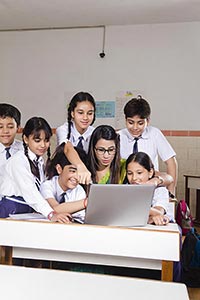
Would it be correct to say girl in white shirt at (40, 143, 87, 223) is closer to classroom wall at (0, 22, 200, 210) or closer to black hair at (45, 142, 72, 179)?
black hair at (45, 142, 72, 179)

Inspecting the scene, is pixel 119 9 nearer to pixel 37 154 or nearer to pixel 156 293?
pixel 37 154

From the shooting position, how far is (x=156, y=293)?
906 mm

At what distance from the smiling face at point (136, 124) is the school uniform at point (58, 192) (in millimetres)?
594

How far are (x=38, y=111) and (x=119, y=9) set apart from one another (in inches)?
69.7

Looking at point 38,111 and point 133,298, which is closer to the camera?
Answer: point 133,298

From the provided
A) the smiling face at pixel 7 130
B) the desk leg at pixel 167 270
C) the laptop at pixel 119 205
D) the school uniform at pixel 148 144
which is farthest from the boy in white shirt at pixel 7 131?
the desk leg at pixel 167 270

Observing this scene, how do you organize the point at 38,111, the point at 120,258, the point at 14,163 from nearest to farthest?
1. the point at 120,258
2. the point at 14,163
3. the point at 38,111

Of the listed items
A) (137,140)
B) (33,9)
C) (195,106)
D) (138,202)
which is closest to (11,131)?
(137,140)

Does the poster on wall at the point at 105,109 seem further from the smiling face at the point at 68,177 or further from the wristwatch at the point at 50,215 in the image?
the wristwatch at the point at 50,215

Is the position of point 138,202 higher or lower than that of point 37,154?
lower

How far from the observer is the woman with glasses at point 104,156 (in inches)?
85.1

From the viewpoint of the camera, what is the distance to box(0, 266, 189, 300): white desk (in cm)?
88

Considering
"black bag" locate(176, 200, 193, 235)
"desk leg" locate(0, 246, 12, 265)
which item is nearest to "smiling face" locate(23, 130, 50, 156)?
"desk leg" locate(0, 246, 12, 265)

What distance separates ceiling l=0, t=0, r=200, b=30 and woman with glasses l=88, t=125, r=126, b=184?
8.07 feet
